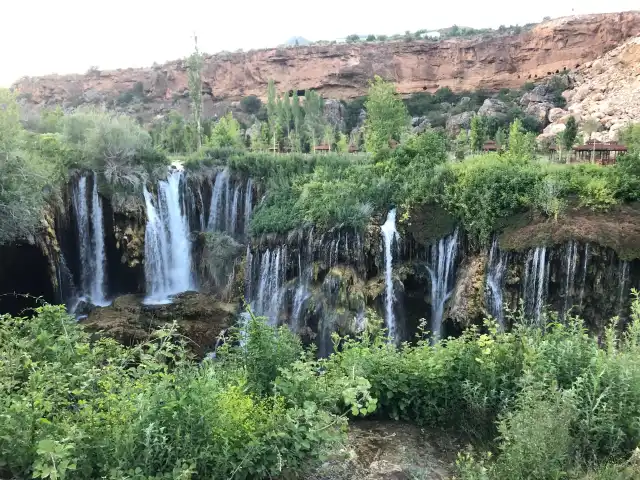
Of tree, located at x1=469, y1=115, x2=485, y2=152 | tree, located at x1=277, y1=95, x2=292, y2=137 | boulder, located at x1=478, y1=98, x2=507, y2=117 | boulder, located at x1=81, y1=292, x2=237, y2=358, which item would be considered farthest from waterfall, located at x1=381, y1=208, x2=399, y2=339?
boulder, located at x1=478, y1=98, x2=507, y2=117

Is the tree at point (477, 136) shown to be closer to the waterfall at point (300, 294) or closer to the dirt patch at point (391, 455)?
the waterfall at point (300, 294)

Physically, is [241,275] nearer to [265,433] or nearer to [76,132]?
[76,132]

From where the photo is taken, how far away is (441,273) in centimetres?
1375

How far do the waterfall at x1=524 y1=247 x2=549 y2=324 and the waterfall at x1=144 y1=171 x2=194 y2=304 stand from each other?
12.2 metres

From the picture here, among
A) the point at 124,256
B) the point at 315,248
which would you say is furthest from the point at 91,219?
the point at 315,248

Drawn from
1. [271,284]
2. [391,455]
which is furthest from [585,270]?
[271,284]

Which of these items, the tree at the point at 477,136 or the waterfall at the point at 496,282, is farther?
the tree at the point at 477,136

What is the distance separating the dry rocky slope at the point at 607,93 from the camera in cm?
3962

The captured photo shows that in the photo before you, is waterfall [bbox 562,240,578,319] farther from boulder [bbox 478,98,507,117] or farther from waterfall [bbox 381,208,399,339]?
boulder [bbox 478,98,507,117]

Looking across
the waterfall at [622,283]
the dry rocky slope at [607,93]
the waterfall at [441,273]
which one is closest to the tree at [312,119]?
the dry rocky slope at [607,93]

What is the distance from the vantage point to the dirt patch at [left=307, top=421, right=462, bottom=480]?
4070 mm

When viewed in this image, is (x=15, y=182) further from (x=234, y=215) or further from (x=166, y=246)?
(x=234, y=215)

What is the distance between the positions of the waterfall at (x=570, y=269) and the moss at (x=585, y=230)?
0.72 ft

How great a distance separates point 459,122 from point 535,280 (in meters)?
37.3
